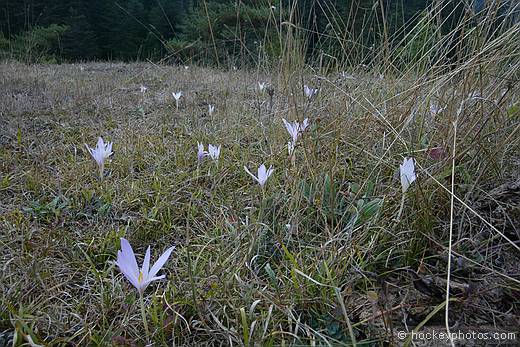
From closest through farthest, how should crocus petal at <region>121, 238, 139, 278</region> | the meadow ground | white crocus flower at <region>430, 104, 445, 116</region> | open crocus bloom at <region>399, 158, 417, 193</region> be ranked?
crocus petal at <region>121, 238, 139, 278</region> < the meadow ground < open crocus bloom at <region>399, 158, 417, 193</region> < white crocus flower at <region>430, 104, 445, 116</region>

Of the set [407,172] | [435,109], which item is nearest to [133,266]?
[407,172]

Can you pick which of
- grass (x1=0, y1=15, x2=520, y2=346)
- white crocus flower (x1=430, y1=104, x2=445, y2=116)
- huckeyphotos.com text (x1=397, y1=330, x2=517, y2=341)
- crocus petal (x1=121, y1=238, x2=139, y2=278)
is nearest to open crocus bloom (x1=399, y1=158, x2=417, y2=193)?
grass (x1=0, y1=15, x2=520, y2=346)

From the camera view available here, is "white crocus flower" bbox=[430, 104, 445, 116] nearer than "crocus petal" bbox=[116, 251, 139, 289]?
No

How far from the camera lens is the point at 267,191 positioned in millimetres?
1377

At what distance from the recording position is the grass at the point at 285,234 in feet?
2.67

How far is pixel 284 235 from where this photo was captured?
3.74ft

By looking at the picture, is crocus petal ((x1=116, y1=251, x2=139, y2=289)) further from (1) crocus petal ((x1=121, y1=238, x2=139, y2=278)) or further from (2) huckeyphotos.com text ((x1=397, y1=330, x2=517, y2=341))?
(2) huckeyphotos.com text ((x1=397, y1=330, x2=517, y2=341))

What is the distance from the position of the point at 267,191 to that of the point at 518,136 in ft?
2.85

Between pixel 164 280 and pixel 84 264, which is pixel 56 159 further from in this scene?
pixel 164 280

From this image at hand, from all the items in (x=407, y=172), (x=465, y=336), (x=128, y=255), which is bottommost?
(x=465, y=336)

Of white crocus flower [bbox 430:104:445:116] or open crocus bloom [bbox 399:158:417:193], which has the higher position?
open crocus bloom [bbox 399:158:417:193]

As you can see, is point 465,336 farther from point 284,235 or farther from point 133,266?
point 133,266

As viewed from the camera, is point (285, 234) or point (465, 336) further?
point (285, 234)

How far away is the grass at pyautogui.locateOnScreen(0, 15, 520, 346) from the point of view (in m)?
0.81
